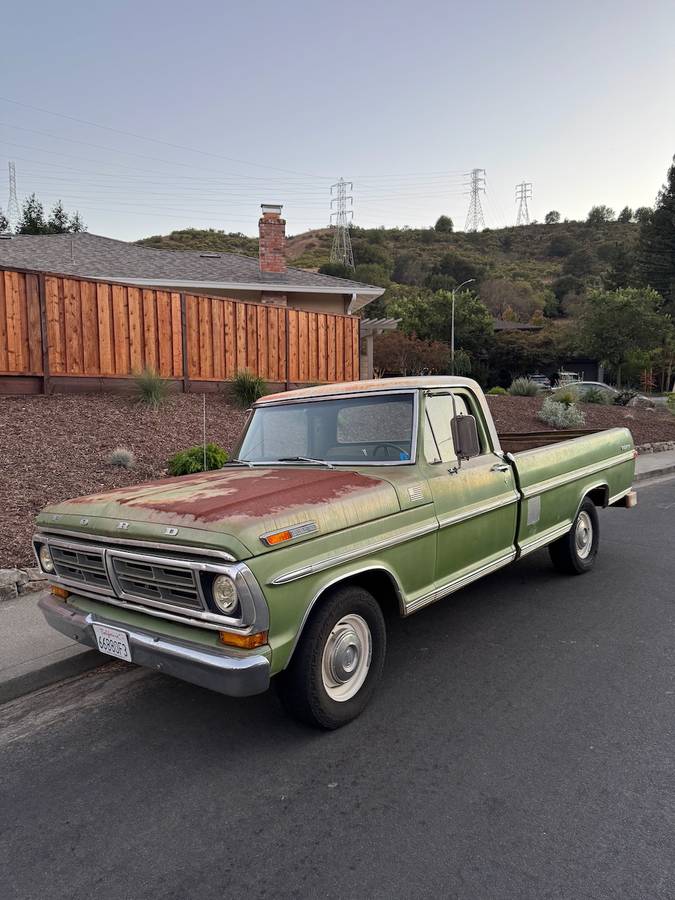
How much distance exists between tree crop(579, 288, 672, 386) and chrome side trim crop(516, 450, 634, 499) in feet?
122

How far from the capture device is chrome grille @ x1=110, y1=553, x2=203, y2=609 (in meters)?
2.88

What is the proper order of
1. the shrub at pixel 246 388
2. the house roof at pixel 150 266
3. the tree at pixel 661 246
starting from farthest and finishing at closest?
the tree at pixel 661 246 < the house roof at pixel 150 266 < the shrub at pixel 246 388

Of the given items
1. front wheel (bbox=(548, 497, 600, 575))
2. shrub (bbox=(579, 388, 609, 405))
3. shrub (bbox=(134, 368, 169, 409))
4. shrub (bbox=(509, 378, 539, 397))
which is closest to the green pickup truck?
front wheel (bbox=(548, 497, 600, 575))

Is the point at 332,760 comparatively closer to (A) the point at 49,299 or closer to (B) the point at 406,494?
(B) the point at 406,494

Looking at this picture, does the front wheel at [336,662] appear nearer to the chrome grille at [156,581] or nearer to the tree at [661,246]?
the chrome grille at [156,581]

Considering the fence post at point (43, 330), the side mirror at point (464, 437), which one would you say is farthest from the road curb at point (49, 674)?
the fence post at point (43, 330)

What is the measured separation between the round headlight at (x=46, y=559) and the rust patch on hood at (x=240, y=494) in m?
0.38

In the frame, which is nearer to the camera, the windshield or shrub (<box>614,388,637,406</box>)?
the windshield

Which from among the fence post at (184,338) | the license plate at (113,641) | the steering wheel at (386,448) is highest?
the fence post at (184,338)

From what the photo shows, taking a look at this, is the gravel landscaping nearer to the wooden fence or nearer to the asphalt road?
the wooden fence

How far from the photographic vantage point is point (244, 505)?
304cm

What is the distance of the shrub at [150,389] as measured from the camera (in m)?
10.4

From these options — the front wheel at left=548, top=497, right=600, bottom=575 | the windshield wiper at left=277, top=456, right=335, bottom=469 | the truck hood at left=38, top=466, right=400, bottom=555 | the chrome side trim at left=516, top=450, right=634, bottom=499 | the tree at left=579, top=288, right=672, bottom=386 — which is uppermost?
the tree at left=579, top=288, right=672, bottom=386

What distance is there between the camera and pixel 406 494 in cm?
357
